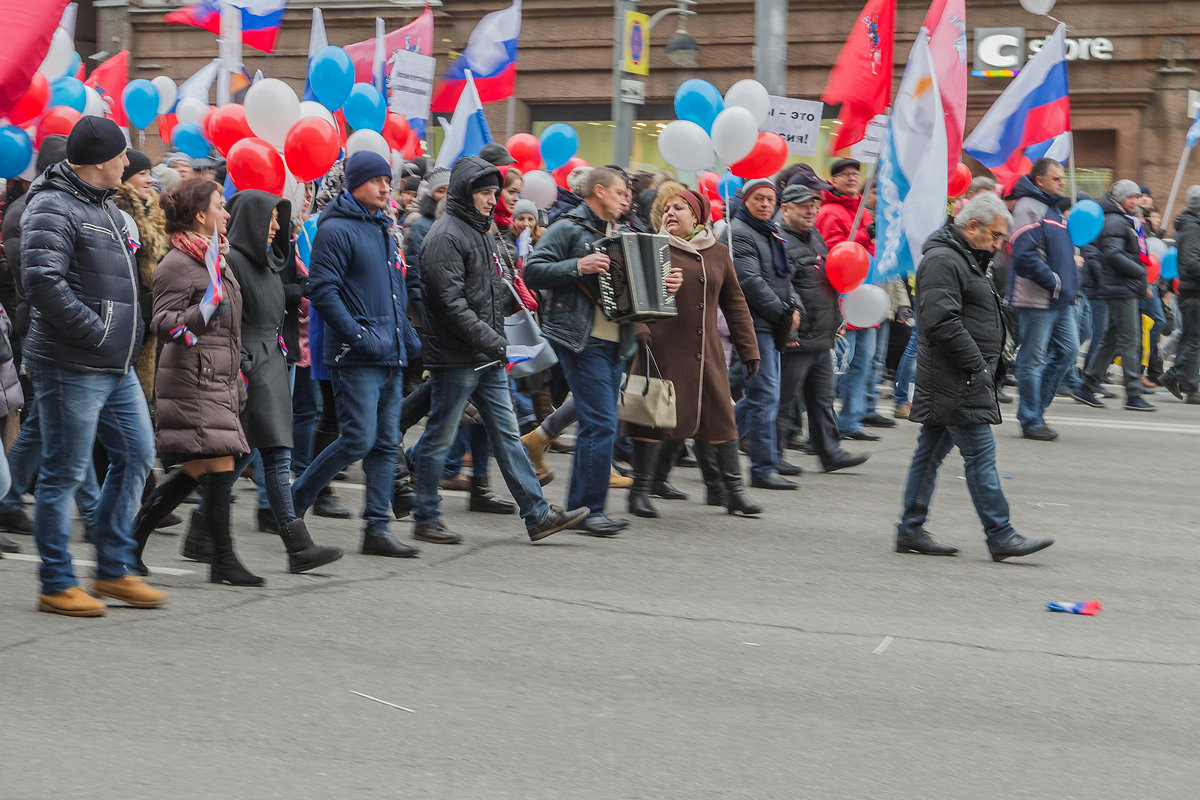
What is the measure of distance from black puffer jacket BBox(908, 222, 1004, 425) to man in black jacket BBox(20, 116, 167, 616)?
372cm

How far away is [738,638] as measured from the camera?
19.7 feet

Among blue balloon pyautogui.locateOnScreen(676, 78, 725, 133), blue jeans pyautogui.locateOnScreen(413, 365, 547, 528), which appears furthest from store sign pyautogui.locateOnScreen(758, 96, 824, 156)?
blue jeans pyautogui.locateOnScreen(413, 365, 547, 528)

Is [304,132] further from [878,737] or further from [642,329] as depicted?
[878,737]

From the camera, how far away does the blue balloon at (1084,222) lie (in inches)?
542

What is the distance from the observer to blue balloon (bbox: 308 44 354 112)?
12.8m

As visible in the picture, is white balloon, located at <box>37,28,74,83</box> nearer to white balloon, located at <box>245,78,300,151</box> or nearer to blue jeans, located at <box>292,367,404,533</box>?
white balloon, located at <box>245,78,300,151</box>

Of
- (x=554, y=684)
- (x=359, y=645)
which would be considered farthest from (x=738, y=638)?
(x=359, y=645)

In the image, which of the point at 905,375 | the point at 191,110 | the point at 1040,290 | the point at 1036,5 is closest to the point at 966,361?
the point at 1040,290

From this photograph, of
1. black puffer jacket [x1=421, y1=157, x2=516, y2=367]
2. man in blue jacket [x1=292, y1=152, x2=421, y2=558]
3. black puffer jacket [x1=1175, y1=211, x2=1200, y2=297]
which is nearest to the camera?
man in blue jacket [x1=292, y1=152, x2=421, y2=558]

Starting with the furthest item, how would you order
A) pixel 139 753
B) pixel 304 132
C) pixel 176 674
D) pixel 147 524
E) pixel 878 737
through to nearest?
pixel 304 132, pixel 147 524, pixel 176 674, pixel 878 737, pixel 139 753

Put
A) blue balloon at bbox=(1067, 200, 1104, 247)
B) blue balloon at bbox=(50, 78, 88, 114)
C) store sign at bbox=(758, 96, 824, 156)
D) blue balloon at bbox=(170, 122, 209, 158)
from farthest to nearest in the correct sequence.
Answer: blue balloon at bbox=(170, 122, 209, 158), blue balloon at bbox=(1067, 200, 1104, 247), store sign at bbox=(758, 96, 824, 156), blue balloon at bbox=(50, 78, 88, 114)

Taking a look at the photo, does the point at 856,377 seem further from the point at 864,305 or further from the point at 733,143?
the point at 733,143

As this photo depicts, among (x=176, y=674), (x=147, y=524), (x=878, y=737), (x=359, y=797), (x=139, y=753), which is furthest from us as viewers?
(x=147, y=524)

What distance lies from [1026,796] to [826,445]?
6144 millimetres
